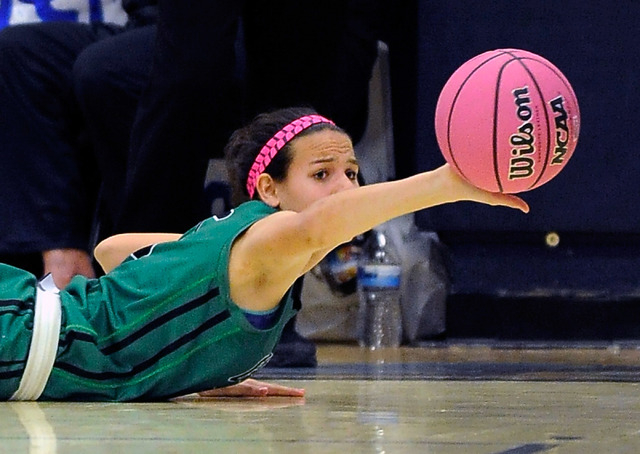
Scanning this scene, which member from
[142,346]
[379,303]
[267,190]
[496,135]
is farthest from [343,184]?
[379,303]

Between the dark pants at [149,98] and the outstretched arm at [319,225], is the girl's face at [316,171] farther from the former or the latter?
the dark pants at [149,98]

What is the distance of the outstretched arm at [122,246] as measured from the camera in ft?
8.10

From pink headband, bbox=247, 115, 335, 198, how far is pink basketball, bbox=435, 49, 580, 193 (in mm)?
573

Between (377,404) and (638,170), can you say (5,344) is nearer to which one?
(377,404)

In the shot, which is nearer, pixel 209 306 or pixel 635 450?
pixel 635 450

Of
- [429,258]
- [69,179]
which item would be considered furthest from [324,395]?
[429,258]

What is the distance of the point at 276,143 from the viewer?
2.37 meters

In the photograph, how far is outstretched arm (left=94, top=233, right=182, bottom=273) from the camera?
2469 millimetres

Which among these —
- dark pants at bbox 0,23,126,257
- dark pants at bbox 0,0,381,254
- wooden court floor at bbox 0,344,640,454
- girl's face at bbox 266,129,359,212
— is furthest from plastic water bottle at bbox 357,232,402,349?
girl's face at bbox 266,129,359,212

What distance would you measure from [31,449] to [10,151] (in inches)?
87.6

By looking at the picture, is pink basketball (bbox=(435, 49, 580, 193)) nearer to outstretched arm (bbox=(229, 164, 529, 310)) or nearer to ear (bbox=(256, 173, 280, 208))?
outstretched arm (bbox=(229, 164, 529, 310))

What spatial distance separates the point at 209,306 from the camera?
2.06 meters

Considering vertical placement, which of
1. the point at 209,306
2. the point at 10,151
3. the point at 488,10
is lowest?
the point at 209,306

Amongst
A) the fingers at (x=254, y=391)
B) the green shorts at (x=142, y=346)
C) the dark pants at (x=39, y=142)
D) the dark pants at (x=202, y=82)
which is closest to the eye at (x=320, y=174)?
the green shorts at (x=142, y=346)
